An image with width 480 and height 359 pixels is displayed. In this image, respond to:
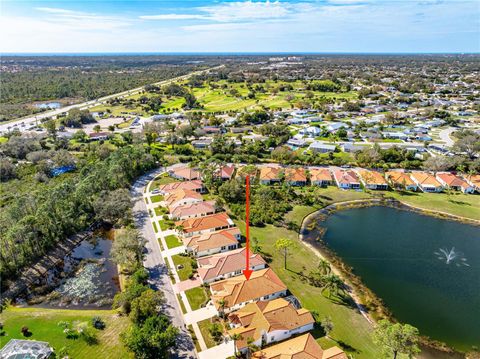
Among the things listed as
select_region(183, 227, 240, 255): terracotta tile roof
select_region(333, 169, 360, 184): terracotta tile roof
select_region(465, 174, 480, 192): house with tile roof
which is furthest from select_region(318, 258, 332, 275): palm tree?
select_region(465, 174, 480, 192): house with tile roof

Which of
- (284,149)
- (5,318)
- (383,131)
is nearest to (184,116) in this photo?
(284,149)

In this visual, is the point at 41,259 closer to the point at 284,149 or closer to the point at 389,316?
the point at 389,316

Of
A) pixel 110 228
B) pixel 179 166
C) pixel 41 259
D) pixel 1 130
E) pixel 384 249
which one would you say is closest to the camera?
pixel 41 259

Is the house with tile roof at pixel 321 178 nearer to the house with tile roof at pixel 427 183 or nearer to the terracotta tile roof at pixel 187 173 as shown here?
the house with tile roof at pixel 427 183

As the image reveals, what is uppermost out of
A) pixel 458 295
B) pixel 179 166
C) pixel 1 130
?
pixel 1 130

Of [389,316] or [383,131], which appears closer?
[389,316]

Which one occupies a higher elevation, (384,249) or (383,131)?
(383,131)
